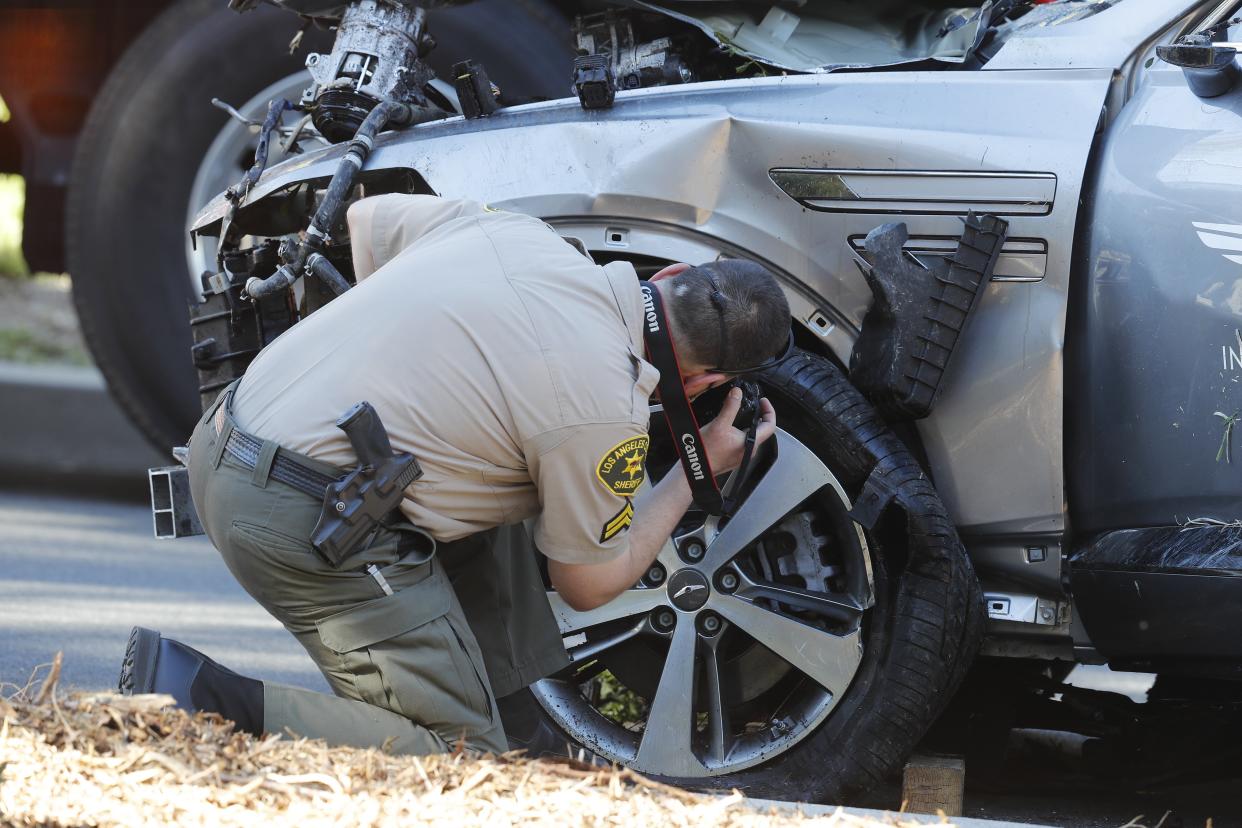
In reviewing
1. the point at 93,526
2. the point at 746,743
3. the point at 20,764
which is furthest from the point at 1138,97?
the point at 93,526

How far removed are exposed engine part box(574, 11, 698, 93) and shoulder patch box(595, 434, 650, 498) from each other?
1.22 m

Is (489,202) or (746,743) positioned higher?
(489,202)

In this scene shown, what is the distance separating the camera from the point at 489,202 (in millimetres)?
3213

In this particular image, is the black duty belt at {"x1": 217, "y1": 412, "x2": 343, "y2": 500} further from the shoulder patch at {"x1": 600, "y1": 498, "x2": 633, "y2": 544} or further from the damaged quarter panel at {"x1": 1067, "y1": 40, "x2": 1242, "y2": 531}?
the damaged quarter panel at {"x1": 1067, "y1": 40, "x2": 1242, "y2": 531}

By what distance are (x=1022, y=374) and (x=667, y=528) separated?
835 mm

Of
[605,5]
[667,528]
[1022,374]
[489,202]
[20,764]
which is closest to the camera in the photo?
[20,764]

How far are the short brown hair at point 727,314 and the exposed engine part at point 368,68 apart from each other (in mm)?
1093

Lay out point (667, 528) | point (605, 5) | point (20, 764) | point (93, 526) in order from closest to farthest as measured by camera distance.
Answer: point (20, 764), point (667, 528), point (605, 5), point (93, 526)

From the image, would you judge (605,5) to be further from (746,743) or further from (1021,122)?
(746,743)

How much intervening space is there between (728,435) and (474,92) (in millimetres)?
1058

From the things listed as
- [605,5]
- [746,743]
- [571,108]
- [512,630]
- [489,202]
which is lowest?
[746,743]

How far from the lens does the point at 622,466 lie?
259cm

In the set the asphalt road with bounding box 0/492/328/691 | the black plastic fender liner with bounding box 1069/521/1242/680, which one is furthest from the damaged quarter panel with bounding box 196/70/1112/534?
the asphalt road with bounding box 0/492/328/691

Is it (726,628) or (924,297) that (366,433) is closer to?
(726,628)
